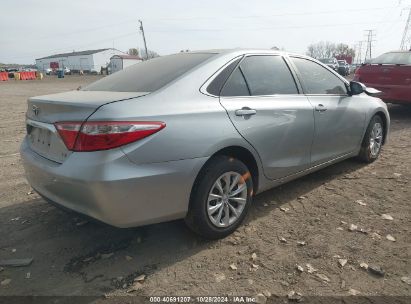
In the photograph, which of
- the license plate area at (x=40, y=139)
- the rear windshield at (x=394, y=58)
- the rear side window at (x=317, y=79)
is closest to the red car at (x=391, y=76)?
the rear windshield at (x=394, y=58)

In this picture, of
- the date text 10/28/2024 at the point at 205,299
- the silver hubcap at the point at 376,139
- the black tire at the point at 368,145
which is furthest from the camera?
the silver hubcap at the point at 376,139

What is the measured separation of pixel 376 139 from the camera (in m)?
5.32

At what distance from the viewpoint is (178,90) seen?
288 cm

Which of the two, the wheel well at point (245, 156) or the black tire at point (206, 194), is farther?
the wheel well at point (245, 156)

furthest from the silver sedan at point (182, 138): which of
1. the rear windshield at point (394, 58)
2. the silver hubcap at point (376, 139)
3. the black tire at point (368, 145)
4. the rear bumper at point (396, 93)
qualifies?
the rear windshield at point (394, 58)

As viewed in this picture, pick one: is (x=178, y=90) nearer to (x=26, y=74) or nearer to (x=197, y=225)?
(x=197, y=225)

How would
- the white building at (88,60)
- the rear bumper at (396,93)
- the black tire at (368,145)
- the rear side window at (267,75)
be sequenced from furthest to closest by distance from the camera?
the white building at (88,60) → the rear bumper at (396,93) → the black tire at (368,145) → the rear side window at (267,75)

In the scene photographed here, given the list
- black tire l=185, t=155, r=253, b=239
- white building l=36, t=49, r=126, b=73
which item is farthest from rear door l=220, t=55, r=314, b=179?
white building l=36, t=49, r=126, b=73

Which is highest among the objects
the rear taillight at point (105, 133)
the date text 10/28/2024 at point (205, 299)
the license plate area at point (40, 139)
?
the rear taillight at point (105, 133)

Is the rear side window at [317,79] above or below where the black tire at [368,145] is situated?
above

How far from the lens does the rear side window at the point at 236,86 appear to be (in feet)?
10.5

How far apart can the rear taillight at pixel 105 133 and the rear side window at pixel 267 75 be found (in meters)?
1.23

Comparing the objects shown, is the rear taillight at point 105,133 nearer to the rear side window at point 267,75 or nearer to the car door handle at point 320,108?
the rear side window at point 267,75

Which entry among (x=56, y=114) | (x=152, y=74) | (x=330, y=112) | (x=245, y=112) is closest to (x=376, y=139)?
(x=330, y=112)
